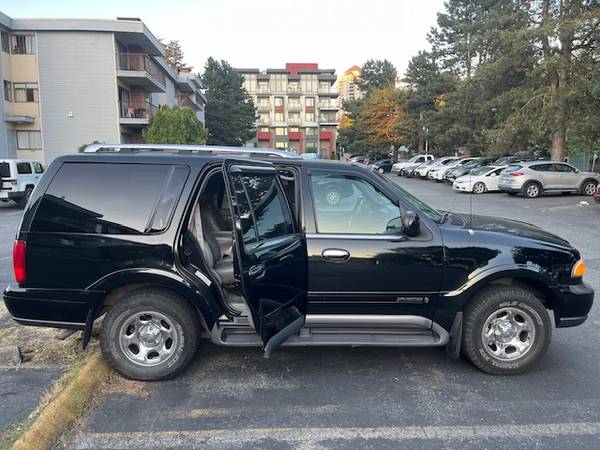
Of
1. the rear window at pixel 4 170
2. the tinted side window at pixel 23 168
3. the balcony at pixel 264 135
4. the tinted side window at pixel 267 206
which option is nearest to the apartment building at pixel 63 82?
the tinted side window at pixel 23 168

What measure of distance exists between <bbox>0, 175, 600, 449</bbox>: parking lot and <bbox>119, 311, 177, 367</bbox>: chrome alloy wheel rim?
0.21 metres

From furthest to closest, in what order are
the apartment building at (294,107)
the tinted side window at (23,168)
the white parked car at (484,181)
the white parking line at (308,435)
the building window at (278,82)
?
the building window at (278,82) → the apartment building at (294,107) → the white parked car at (484,181) → the tinted side window at (23,168) → the white parking line at (308,435)

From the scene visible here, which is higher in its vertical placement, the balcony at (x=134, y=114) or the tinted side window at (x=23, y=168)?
the balcony at (x=134, y=114)

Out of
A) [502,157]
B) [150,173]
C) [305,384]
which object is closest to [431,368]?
[305,384]

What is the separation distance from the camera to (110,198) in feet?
13.0

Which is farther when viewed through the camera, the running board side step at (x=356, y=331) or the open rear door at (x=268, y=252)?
the running board side step at (x=356, y=331)

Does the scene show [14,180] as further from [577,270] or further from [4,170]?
[577,270]

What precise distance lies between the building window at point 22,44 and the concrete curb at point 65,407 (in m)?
33.6

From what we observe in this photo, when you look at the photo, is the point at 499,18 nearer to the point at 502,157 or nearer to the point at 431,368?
the point at 502,157

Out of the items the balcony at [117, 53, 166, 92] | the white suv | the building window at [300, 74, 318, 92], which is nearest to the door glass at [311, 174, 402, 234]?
the white suv

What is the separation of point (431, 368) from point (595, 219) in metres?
12.4

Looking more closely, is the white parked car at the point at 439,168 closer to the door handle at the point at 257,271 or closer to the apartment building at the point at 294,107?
the door handle at the point at 257,271

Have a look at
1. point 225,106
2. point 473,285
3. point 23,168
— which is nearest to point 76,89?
point 23,168

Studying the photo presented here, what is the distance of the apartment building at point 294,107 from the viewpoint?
300 ft
